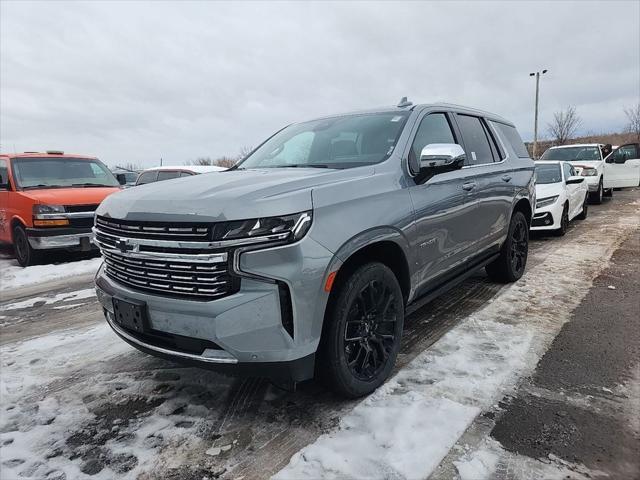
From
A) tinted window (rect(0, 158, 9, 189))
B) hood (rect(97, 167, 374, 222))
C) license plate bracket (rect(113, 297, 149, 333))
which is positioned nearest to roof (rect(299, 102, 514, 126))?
hood (rect(97, 167, 374, 222))

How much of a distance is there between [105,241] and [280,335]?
1378mm

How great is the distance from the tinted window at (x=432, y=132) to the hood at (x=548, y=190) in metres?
5.29

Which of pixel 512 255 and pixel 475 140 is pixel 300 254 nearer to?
pixel 475 140

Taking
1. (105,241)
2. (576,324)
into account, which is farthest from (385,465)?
(576,324)

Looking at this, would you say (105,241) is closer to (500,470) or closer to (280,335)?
(280,335)

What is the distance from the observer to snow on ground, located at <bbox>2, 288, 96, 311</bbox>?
4989 millimetres

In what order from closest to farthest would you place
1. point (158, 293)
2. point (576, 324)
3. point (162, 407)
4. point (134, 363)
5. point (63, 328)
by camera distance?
point (158, 293), point (162, 407), point (134, 363), point (576, 324), point (63, 328)

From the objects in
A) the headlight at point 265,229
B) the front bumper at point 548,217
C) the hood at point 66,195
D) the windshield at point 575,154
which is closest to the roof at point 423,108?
the headlight at point 265,229

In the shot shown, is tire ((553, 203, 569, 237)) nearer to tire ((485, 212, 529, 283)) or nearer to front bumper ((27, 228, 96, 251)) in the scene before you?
tire ((485, 212, 529, 283))

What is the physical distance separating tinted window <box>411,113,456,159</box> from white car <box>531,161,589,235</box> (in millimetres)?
5130

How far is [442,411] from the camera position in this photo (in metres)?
2.52

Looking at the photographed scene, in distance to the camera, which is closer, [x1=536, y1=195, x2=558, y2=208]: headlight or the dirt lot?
the dirt lot

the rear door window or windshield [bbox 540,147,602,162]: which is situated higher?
the rear door window

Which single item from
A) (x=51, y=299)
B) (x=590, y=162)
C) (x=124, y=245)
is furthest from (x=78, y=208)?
(x=590, y=162)
